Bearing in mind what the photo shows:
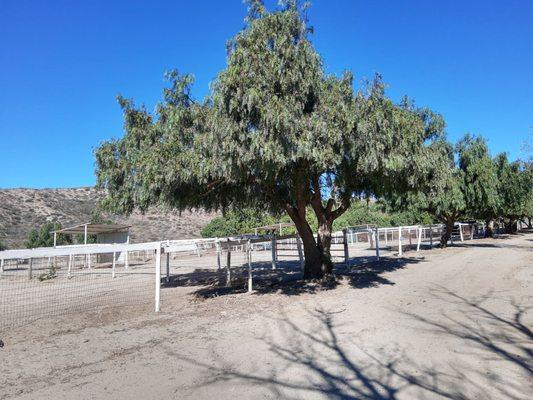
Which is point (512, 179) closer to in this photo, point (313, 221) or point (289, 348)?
point (313, 221)

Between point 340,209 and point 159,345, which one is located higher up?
point 340,209

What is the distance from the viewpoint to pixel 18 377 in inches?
222

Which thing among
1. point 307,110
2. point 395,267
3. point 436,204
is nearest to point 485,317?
point 307,110

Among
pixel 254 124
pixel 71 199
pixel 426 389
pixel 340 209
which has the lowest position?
pixel 426 389

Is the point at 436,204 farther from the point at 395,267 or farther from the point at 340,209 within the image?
the point at 340,209

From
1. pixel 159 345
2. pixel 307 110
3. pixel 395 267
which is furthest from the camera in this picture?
pixel 395 267

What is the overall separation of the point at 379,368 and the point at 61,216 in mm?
58821

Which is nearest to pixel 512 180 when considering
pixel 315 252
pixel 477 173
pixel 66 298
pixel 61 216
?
pixel 477 173

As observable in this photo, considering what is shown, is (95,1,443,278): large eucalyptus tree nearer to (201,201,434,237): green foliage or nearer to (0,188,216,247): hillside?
(201,201,434,237): green foliage

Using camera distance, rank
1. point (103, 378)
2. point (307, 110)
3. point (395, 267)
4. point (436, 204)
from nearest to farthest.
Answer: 1. point (103, 378)
2. point (307, 110)
3. point (395, 267)
4. point (436, 204)

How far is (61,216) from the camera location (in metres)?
57.4

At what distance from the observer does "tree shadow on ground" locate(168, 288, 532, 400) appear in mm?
4824

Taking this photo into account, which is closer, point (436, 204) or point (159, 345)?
point (159, 345)

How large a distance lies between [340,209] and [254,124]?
247 inches
